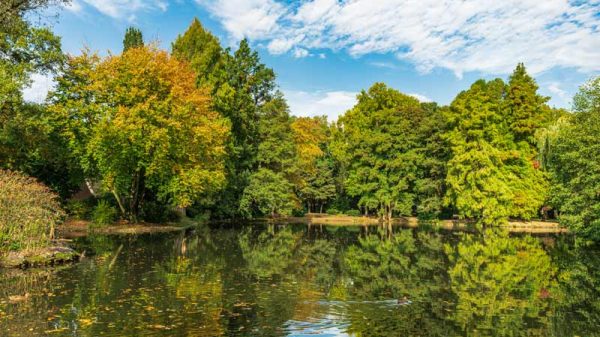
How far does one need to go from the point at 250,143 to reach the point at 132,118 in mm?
21553

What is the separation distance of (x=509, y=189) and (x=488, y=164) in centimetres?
322

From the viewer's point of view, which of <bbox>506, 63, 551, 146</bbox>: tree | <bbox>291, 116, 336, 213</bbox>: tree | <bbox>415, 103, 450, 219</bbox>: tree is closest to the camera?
<bbox>506, 63, 551, 146</bbox>: tree

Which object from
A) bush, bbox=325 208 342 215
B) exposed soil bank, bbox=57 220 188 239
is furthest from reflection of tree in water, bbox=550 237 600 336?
bush, bbox=325 208 342 215

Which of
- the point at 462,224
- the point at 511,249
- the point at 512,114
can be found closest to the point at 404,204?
the point at 462,224

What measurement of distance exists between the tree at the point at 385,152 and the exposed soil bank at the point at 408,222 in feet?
5.82

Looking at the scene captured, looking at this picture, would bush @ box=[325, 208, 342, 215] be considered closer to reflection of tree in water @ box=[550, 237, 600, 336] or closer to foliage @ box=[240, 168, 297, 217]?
foliage @ box=[240, 168, 297, 217]

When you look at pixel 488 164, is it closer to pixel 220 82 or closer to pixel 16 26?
pixel 220 82

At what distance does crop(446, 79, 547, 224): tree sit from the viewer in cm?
4628

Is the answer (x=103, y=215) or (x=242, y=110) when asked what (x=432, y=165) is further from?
(x=103, y=215)

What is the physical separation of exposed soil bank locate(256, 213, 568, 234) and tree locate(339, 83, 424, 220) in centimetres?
177

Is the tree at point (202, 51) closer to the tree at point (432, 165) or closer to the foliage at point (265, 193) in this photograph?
the foliage at point (265, 193)

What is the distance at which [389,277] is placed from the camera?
15992mm

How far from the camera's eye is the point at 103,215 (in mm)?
33125

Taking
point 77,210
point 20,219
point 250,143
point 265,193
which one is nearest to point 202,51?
point 250,143
